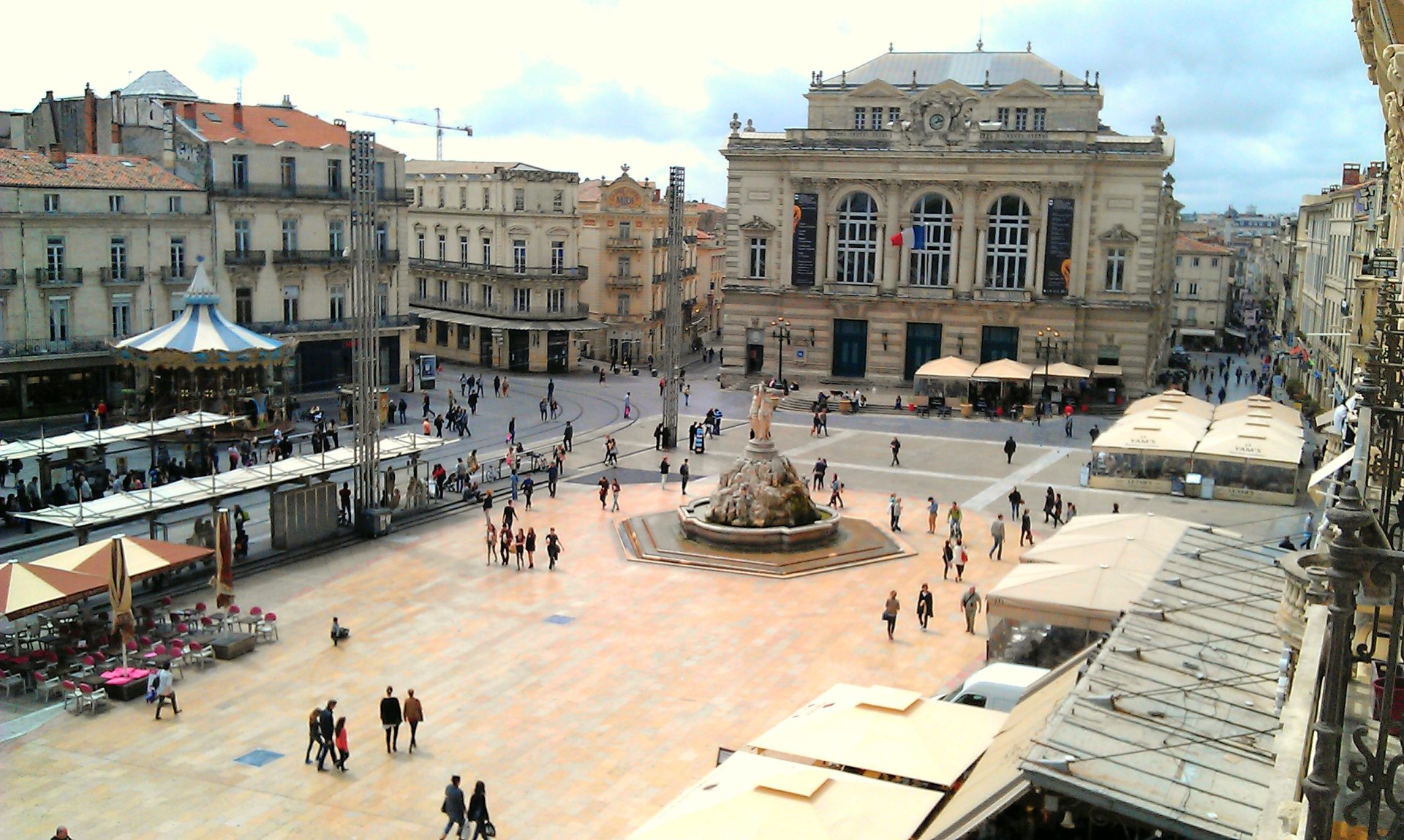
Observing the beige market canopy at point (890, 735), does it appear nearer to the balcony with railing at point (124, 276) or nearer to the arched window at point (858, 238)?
the balcony with railing at point (124, 276)

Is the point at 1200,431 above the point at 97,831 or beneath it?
above

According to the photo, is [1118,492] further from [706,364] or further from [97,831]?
[706,364]

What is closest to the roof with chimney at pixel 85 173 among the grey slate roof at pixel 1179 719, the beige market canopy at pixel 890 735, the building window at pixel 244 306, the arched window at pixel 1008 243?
the building window at pixel 244 306

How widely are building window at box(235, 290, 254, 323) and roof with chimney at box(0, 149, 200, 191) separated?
4.88 m

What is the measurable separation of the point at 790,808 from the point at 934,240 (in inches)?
2171

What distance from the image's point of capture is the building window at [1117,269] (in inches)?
2557

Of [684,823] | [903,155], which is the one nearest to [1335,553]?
[684,823]

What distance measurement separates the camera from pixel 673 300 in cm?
5131

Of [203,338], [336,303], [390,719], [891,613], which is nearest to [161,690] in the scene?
[390,719]

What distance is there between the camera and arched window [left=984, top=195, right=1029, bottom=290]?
66188 mm

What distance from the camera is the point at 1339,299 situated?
6275 cm

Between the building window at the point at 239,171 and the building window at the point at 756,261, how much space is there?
2640cm

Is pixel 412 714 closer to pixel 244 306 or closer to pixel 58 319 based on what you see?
pixel 58 319

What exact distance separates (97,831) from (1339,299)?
198ft
